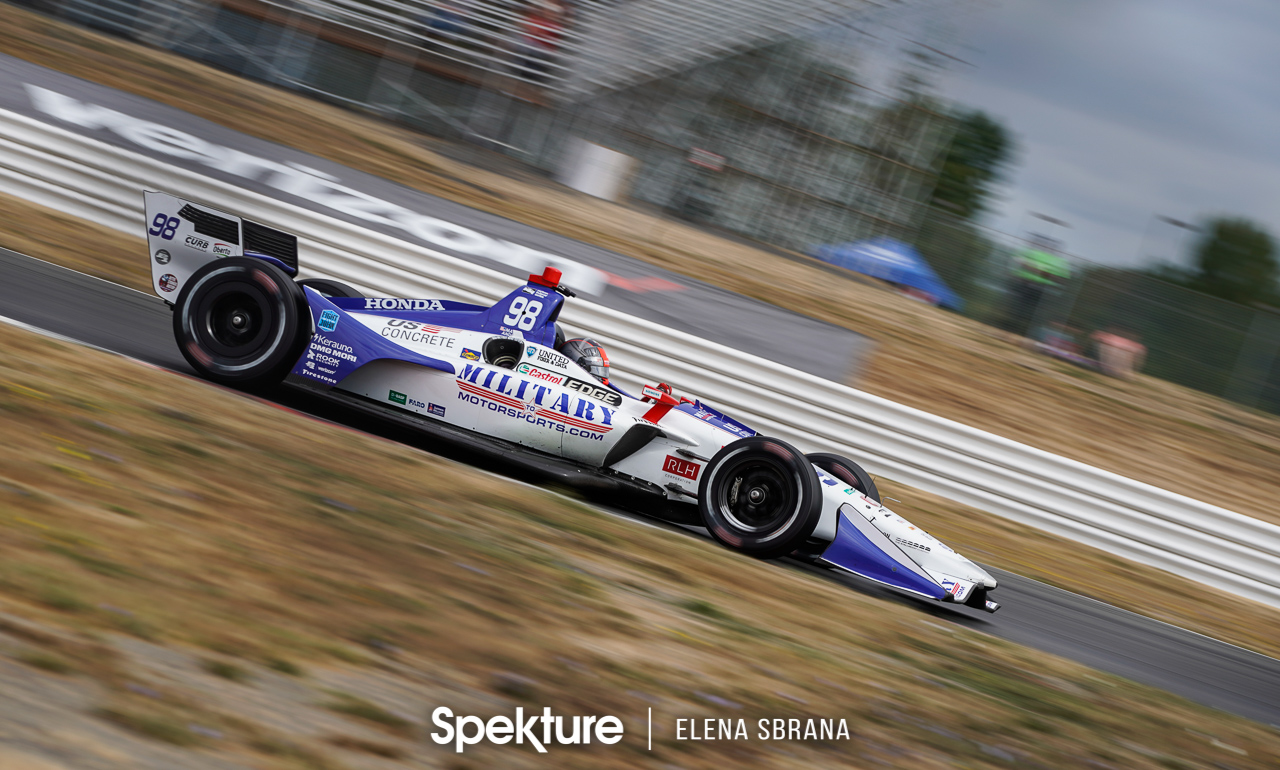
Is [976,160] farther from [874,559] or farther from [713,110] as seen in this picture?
[874,559]

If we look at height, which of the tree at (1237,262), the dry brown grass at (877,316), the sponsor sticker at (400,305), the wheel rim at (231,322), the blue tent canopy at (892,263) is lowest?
the wheel rim at (231,322)

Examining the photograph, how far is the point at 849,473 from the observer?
23.5 ft

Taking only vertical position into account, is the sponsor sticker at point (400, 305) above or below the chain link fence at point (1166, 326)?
below

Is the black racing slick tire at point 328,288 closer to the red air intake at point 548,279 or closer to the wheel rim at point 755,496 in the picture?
the red air intake at point 548,279

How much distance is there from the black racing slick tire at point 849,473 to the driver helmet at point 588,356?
4.66ft

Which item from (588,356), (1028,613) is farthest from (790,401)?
(588,356)

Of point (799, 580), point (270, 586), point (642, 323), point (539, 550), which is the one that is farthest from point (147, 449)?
point (642, 323)

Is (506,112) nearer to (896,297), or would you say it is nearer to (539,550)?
(896,297)

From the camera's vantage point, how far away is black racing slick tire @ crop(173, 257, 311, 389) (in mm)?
6766

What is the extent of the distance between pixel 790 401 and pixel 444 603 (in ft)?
22.1

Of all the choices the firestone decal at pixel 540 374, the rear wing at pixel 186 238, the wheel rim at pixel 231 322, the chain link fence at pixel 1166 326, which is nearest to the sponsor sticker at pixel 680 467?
the firestone decal at pixel 540 374

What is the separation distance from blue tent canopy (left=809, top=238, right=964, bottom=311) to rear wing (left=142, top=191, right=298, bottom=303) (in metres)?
12.6

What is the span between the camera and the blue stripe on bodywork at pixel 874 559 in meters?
6.31

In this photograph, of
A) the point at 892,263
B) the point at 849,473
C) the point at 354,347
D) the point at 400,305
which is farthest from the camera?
the point at 892,263
